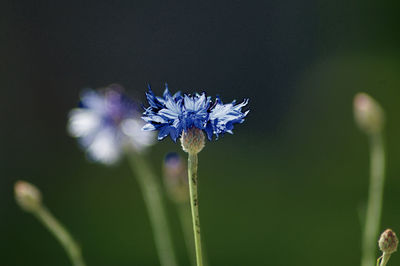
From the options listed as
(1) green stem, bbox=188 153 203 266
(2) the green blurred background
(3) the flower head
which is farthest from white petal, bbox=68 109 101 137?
(2) the green blurred background

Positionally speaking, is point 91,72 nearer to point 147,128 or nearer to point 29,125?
point 29,125

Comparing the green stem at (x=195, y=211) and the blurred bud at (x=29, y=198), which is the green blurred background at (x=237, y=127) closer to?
the blurred bud at (x=29, y=198)

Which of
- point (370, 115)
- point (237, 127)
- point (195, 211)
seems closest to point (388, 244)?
point (195, 211)

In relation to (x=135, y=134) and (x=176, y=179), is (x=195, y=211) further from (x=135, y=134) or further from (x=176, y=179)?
(x=135, y=134)

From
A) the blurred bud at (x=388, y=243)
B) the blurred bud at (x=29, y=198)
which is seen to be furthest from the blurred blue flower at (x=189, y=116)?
the blurred bud at (x=29, y=198)

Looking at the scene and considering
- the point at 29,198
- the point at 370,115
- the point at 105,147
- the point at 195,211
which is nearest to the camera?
the point at 195,211

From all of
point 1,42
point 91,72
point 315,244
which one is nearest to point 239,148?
point 315,244
